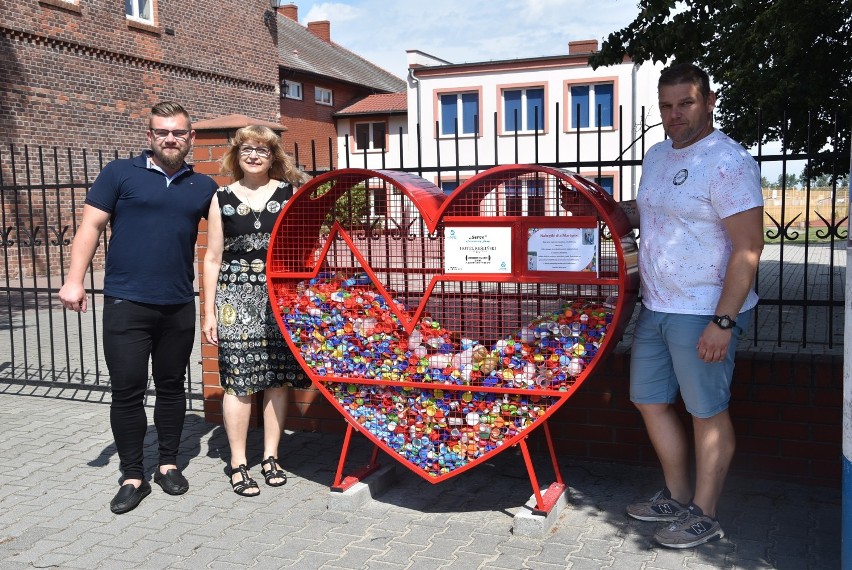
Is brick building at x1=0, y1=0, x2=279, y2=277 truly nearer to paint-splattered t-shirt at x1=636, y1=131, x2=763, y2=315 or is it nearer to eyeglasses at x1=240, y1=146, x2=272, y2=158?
eyeglasses at x1=240, y1=146, x2=272, y2=158

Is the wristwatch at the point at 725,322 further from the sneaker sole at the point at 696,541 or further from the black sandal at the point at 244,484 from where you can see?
the black sandal at the point at 244,484

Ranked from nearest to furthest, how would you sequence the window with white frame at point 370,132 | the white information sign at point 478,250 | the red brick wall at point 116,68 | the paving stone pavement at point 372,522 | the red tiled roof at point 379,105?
the paving stone pavement at point 372,522, the white information sign at point 478,250, the red brick wall at point 116,68, the red tiled roof at point 379,105, the window with white frame at point 370,132

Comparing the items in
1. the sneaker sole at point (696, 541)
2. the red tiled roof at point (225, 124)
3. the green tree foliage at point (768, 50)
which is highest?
the green tree foliage at point (768, 50)

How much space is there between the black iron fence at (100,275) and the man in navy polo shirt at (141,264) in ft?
3.07

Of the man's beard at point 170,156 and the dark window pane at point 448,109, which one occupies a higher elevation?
the dark window pane at point 448,109

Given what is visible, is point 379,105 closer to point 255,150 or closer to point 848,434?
point 255,150

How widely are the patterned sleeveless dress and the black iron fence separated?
0.66 meters

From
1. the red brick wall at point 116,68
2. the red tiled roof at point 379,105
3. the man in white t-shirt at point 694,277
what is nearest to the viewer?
the man in white t-shirt at point 694,277

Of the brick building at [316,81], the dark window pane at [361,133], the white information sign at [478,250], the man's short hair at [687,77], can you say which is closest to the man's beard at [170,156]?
the white information sign at [478,250]

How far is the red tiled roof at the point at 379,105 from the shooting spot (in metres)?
32.8

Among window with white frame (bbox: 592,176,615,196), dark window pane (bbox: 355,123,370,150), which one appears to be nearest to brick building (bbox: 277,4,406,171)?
dark window pane (bbox: 355,123,370,150)

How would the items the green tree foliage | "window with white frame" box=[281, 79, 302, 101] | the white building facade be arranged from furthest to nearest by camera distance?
"window with white frame" box=[281, 79, 302, 101], the white building facade, the green tree foliage

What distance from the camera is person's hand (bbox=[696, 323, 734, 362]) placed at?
3.15m

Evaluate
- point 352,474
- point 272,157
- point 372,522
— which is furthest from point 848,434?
point 272,157
